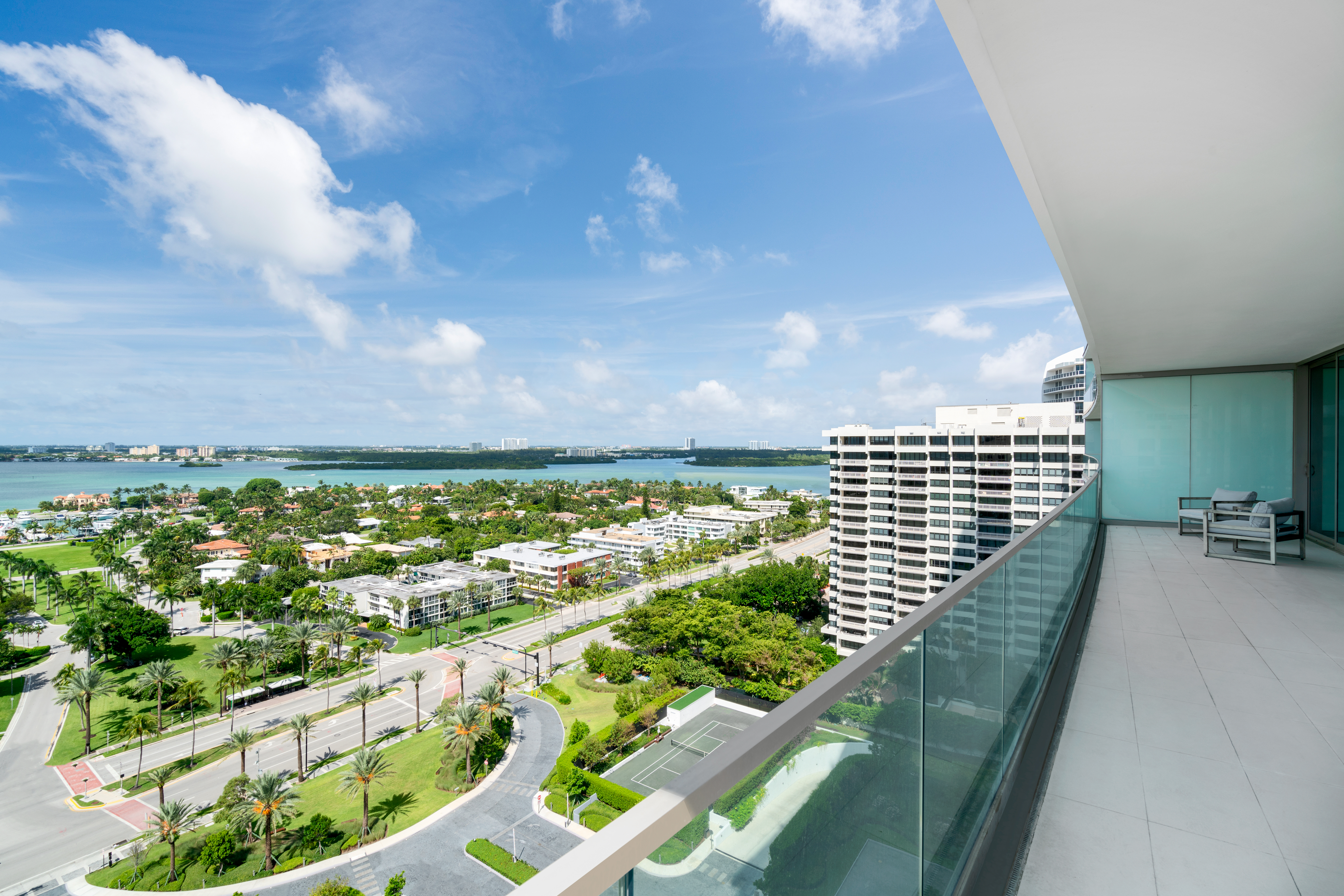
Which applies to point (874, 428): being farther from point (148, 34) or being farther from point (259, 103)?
point (148, 34)

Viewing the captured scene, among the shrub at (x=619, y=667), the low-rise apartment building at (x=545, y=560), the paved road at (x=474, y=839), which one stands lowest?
the paved road at (x=474, y=839)

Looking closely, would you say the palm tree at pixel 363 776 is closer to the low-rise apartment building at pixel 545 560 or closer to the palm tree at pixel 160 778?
the palm tree at pixel 160 778

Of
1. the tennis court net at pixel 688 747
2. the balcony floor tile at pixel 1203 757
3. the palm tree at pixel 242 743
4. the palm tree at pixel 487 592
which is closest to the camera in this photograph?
the balcony floor tile at pixel 1203 757

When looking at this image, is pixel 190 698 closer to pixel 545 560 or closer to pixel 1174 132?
pixel 545 560

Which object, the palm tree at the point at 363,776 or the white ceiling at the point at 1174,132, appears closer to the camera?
the white ceiling at the point at 1174,132

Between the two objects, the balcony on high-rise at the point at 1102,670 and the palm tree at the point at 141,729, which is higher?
the balcony on high-rise at the point at 1102,670

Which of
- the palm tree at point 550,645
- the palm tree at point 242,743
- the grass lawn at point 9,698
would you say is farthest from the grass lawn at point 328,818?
the grass lawn at point 9,698
